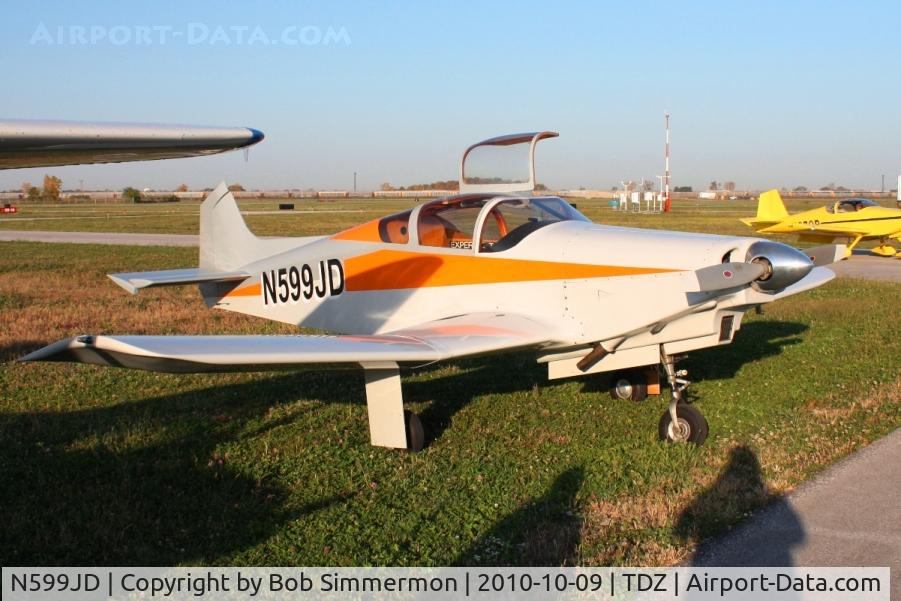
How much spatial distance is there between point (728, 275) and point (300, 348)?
3060mm

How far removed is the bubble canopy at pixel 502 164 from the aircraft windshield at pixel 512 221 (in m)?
0.69

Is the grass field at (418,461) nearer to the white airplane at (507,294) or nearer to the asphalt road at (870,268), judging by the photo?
the white airplane at (507,294)

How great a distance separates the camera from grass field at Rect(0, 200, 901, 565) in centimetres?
484

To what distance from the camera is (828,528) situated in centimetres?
489

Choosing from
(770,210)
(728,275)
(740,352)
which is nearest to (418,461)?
(728,275)

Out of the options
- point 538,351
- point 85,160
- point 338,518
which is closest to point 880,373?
point 538,351

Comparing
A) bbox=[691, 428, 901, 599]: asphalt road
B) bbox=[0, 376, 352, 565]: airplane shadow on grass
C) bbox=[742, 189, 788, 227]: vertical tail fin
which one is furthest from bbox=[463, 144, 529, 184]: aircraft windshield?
bbox=[742, 189, 788, 227]: vertical tail fin

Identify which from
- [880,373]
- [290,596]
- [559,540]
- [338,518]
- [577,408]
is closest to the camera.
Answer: [290,596]

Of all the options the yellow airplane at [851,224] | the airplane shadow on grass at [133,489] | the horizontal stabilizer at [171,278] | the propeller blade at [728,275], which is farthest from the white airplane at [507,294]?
the yellow airplane at [851,224]

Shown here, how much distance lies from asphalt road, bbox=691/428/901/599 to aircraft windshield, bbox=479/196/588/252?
3.01 m

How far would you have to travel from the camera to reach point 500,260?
7.26m

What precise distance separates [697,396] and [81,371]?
664 cm

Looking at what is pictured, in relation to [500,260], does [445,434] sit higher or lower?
lower

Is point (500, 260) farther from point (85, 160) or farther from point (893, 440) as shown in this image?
point (85, 160)
